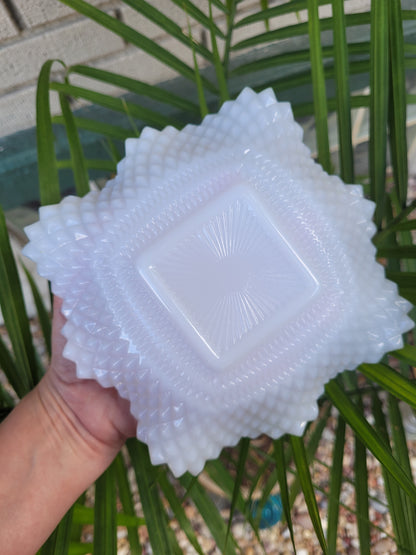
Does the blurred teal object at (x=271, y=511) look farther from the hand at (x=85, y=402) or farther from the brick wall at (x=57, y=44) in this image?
the brick wall at (x=57, y=44)

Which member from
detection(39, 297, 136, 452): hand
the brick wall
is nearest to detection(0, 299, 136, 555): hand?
detection(39, 297, 136, 452): hand

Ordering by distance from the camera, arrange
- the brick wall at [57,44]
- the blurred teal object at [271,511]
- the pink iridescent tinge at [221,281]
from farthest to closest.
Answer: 1. the blurred teal object at [271,511]
2. the brick wall at [57,44]
3. the pink iridescent tinge at [221,281]

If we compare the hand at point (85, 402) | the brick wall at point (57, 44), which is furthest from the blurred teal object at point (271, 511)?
the brick wall at point (57, 44)

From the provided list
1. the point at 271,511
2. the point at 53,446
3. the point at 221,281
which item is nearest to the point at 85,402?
the point at 53,446

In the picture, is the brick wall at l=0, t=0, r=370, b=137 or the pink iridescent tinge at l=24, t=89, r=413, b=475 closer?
the pink iridescent tinge at l=24, t=89, r=413, b=475

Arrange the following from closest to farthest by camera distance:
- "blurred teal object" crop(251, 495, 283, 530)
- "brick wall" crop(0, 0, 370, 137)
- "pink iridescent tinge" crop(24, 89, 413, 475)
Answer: "pink iridescent tinge" crop(24, 89, 413, 475) → "brick wall" crop(0, 0, 370, 137) → "blurred teal object" crop(251, 495, 283, 530)

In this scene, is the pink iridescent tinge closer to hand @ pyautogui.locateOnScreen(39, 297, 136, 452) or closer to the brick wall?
hand @ pyautogui.locateOnScreen(39, 297, 136, 452)
